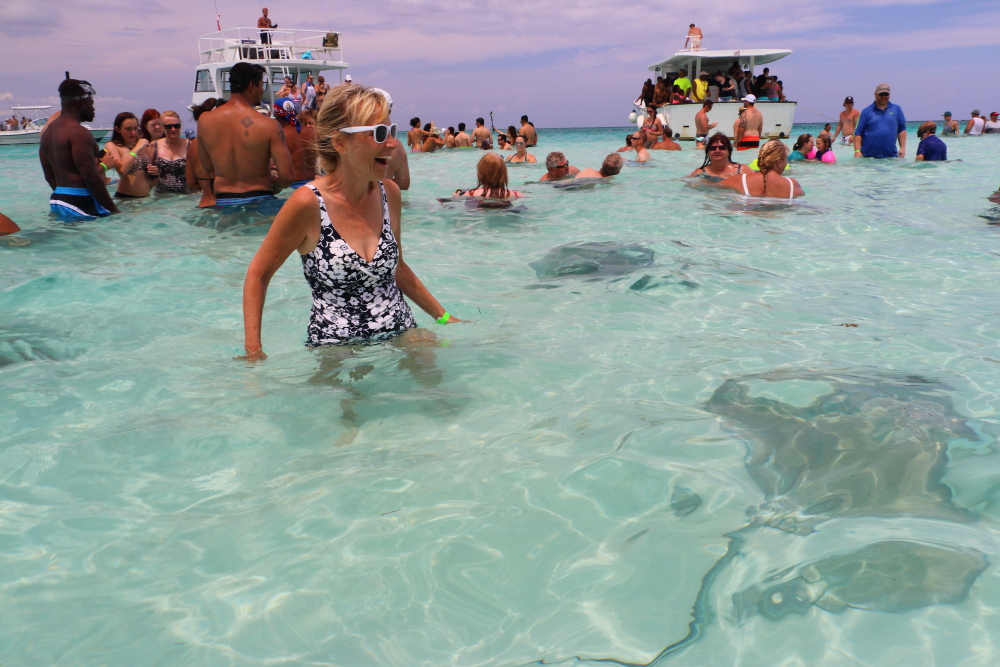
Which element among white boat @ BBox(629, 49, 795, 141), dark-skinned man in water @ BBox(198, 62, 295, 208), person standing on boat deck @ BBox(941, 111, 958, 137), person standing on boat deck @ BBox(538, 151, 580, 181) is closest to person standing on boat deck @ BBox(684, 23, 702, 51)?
white boat @ BBox(629, 49, 795, 141)

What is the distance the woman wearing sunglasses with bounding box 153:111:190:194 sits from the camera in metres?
9.96

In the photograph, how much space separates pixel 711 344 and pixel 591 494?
1.98 metres

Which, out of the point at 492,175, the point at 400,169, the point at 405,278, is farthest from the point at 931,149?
the point at 405,278

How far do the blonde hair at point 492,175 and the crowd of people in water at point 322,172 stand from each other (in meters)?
0.02

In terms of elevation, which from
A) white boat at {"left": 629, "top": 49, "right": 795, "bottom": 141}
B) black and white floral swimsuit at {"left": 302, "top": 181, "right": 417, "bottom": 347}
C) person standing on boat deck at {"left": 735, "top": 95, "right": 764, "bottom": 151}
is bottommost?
black and white floral swimsuit at {"left": 302, "top": 181, "right": 417, "bottom": 347}

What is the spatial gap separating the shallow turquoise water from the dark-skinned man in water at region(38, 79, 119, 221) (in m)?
2.81

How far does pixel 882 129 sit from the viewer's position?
1415cm

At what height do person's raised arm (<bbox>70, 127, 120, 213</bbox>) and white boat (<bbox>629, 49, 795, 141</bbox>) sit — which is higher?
white boat (<bbox>629, 49, 795, 141</bbox>)

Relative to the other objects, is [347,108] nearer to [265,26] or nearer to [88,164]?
[88,164]

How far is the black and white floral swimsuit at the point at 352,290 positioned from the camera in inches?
118

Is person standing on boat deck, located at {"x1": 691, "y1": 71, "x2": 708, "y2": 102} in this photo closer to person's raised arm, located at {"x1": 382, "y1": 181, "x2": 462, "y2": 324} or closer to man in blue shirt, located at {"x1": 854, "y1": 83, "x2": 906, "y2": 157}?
man in blue shirt, located at {"x1": 854, "y1": 83, "x2": 906, "y2": 157}

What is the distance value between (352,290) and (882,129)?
14491 mm

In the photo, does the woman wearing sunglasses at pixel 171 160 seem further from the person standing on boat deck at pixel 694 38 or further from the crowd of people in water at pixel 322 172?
the person standing on boat deck at pixel 694 38

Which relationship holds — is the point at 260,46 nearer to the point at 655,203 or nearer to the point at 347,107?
the point at 655,203
